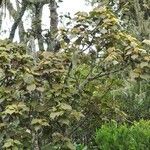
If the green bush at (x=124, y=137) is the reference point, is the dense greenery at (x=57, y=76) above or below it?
above

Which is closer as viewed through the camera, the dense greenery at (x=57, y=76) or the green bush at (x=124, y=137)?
the dense greenery at (x=57, y=76)

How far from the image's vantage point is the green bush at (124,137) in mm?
6750

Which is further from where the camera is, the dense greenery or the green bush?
the green bush

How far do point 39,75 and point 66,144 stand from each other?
655 millimetres

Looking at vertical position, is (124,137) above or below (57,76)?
below

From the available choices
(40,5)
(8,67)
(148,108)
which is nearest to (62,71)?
(8,67)

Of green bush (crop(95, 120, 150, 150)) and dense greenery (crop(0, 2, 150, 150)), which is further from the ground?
dense greenery (crop(0, 2, 150, 150))

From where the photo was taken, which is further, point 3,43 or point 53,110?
point 3,43

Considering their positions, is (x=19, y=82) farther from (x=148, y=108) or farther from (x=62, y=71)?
(x=148, y=108)

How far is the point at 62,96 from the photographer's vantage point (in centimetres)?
430

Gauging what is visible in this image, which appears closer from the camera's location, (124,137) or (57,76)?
(57,76)

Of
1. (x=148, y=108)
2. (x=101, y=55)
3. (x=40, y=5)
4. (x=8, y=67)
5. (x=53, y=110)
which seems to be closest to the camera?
(x=53, y=110)

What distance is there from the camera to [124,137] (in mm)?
7043

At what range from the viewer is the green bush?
266 inches
